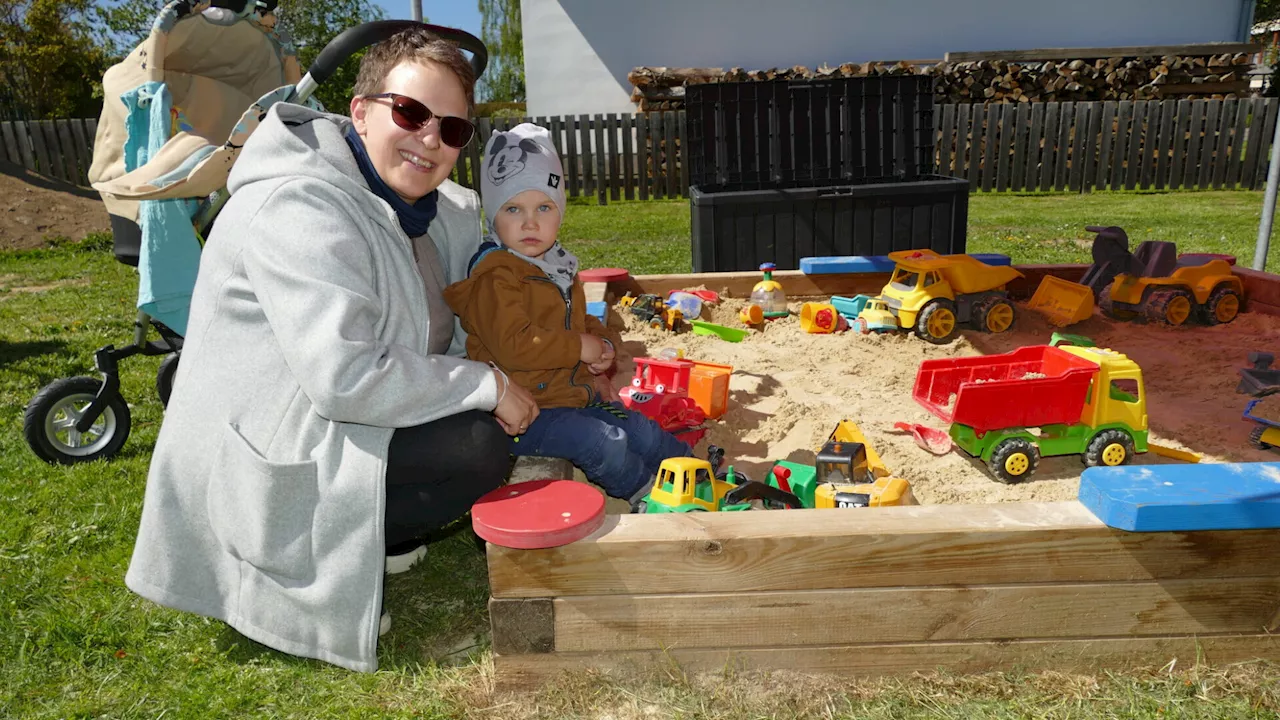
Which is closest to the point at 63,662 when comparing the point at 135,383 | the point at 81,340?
the point at 135,383

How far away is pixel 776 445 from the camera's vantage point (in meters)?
3.12

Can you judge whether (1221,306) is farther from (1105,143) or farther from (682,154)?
(1105,143)

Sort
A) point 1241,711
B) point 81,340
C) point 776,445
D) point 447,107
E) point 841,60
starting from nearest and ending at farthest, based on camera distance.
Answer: point 1241,711
point 447,107
point 776,445
point 81,340
point 841,60

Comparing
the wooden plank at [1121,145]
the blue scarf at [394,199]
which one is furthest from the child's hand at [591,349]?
the wooden plank at [1121,145]

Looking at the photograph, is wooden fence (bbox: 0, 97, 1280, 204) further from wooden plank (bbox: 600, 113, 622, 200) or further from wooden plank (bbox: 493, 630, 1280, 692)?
wooden plank (bbox: 493, 630, 1280, 692)

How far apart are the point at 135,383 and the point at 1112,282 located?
4.95m

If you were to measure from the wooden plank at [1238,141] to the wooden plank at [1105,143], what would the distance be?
154 centimetres

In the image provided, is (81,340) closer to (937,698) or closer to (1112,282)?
(937,698)

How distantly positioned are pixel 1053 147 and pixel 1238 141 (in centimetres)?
248

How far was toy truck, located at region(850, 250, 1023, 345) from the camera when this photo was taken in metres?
4.10

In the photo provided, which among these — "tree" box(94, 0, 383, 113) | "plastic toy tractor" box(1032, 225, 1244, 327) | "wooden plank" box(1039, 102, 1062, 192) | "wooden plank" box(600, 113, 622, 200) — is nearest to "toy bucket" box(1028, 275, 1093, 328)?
"plastic toy tractor" box(1032, 225, 1244, 327)

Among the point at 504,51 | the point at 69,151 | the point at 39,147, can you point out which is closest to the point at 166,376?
the point at 69,151

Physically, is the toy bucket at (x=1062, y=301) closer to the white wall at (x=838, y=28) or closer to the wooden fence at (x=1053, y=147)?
the wooden fence at (x=1053, y=147)

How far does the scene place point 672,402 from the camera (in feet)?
10.1
